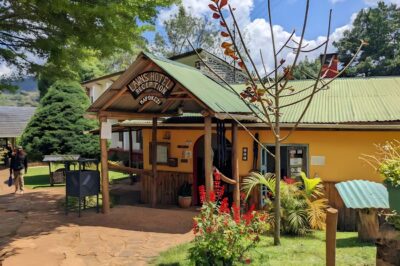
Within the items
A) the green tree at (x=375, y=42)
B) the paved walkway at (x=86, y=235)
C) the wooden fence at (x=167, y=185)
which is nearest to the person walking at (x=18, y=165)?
the paved walkway at (x=86, y=235)

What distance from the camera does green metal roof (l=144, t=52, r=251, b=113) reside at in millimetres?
8906

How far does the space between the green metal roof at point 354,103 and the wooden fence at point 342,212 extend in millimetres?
2077

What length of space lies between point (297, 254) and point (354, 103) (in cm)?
682

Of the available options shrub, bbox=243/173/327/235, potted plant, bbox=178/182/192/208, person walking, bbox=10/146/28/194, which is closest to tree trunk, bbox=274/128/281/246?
shrub, bbox=243/173/327/235

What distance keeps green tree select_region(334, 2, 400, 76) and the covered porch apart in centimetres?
3348

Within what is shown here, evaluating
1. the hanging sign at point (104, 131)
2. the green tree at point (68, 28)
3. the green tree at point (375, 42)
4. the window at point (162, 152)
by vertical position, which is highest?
the green tree at point (375, 42)

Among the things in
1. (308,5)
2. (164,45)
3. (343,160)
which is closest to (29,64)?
(308,5)

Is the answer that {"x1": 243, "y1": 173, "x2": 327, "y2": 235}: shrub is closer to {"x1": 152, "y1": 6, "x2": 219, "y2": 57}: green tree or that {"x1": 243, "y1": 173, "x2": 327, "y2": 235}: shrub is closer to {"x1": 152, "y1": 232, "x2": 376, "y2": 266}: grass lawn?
{"x1": 152, "y1": 232, "x2": 376, "y2": 266}: grass lawn

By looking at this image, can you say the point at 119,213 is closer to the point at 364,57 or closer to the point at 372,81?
the point at 372,81

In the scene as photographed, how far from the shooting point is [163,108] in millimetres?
12789

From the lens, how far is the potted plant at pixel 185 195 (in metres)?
12.5

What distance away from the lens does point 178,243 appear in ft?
26.1

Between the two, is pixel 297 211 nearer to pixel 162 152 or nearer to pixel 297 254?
pixel 297 254

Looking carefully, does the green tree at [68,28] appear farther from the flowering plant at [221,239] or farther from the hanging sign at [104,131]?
the flowering plant at [221,239]
